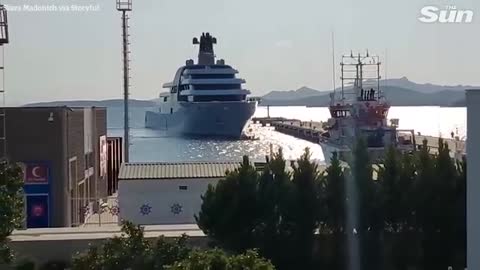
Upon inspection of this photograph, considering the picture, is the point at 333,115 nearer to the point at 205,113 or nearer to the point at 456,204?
the point at 205,113

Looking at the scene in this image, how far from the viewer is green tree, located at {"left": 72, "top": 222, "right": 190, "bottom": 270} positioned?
6.23m

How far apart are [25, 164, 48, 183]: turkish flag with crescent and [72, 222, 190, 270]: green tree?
7305 millimetres

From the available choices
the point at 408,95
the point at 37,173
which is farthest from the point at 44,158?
the point at 408,95

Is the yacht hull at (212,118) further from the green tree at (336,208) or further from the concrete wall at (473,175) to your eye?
the concrete wall at (473,175)

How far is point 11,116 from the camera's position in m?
13.2

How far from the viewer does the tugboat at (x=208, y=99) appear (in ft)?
159

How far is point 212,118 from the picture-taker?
163ft

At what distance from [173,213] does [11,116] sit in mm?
3287

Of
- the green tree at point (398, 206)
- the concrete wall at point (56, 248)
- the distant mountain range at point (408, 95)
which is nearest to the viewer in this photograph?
the concrete wall at point (56, 248)

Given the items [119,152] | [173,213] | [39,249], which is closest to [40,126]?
[173,213]

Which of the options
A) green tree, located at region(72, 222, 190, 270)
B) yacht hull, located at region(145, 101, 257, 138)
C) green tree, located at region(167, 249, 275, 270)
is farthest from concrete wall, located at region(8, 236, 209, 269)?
yacht hull, located at region(145, 101, 257, 138)

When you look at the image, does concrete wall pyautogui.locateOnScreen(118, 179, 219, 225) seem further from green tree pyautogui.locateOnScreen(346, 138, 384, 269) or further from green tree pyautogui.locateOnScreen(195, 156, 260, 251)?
green tree pyautogui.locateOnScreen(346, 138, 384, 269)

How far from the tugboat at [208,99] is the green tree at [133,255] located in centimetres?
4171

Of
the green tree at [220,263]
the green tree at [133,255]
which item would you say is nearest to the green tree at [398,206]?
the green tree at [133,255]
